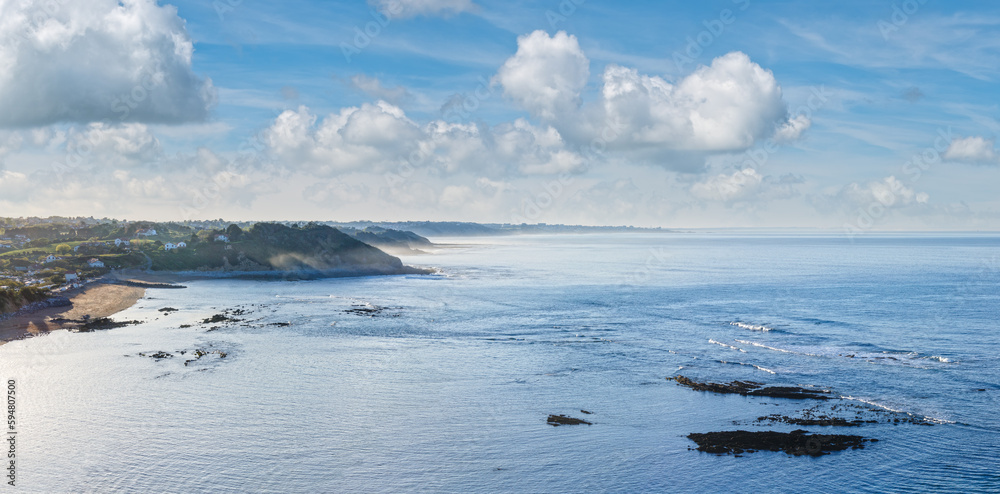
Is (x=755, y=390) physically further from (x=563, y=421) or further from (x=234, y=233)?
(x=234, y=233)

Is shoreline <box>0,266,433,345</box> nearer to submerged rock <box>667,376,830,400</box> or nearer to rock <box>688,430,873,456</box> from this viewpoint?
submerged rock <box>667,376,830,400</box>

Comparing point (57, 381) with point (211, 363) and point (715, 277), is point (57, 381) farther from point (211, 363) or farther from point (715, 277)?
point (715, 277)

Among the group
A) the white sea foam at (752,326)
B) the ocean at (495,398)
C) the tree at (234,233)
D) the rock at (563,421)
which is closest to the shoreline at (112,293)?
the ocean at (495,398)

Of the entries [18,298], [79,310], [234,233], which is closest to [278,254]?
[234,233]

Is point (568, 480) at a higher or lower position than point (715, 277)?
lower

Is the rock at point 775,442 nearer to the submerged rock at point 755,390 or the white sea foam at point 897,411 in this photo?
the white sea foam at point 897,411

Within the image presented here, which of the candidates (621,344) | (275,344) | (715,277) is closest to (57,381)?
(275,344)

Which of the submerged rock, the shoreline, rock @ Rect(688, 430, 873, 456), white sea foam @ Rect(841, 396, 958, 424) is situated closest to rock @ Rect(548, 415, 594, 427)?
rock @ Rect(688, 430, 873, 456)
